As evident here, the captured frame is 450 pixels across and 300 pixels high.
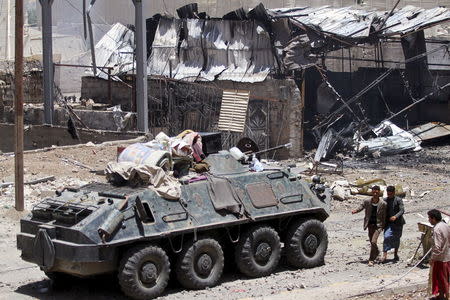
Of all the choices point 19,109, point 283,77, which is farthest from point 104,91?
point 19,109

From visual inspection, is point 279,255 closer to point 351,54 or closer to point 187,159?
point 187,159

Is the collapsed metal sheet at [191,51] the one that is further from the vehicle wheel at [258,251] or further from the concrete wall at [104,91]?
the vehicle wheel at [258,251]

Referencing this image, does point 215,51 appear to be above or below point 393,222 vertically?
above

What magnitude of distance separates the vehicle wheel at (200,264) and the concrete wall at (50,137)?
523 inches

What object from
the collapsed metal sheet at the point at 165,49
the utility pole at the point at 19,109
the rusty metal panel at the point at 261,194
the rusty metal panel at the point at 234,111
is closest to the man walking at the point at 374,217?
the rusty metal panel at the point at 261,194

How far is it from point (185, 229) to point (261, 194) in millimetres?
1777

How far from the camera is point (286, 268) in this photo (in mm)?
13688

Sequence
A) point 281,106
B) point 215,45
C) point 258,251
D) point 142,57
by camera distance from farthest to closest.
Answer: point 215,45
point 281,106
point 142,57
point 258,251

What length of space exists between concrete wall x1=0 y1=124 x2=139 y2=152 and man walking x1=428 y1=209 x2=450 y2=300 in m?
15.1

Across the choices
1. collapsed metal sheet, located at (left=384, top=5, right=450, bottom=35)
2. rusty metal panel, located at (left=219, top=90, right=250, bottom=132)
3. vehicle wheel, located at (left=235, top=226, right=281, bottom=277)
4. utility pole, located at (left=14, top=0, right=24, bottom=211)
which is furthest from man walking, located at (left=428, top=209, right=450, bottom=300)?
collapsed metal sheet, located at (left=384, top=5, right=450, bottom=35)

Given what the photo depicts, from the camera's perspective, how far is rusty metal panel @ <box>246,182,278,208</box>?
512 inches

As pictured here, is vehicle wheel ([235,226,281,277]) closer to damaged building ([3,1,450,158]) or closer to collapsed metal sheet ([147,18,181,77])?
damaged building ([3,1,450,158])

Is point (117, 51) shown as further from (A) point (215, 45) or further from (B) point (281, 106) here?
(B) point (281, 106)

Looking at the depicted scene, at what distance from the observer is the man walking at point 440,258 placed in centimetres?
1123
